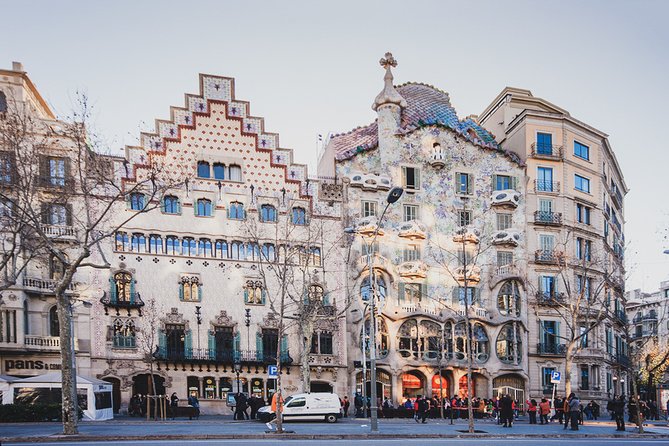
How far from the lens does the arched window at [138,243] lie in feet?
138

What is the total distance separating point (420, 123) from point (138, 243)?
883 inches

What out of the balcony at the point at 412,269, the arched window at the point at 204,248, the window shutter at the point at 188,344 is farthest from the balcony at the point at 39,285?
the balcony at the point at 412,269

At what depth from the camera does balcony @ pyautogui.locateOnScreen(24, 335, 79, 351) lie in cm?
3791

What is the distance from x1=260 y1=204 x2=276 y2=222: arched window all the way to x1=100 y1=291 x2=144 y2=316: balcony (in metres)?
9.67

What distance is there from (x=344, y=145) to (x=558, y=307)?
2052cm

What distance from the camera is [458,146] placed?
51594 mm

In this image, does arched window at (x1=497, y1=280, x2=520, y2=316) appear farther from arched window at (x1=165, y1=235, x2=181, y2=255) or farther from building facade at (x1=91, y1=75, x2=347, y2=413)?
arched window at (x1=165, y1=235, x2=181, y2=255)

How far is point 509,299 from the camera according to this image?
164ft

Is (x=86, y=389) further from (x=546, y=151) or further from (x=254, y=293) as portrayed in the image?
(x=546, y=151)

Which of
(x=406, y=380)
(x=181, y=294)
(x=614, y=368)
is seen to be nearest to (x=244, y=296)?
(x=181, y=294)

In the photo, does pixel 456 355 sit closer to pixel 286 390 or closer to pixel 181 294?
pixel 286 390

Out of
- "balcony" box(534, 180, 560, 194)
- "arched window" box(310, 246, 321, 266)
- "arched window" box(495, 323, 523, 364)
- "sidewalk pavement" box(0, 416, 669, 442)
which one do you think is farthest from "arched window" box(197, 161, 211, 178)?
"balcony" box(534, 180, 560, 194)

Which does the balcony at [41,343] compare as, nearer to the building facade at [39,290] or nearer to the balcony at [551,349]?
the building facade at [39,290]

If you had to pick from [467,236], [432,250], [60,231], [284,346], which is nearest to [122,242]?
[60,231]
